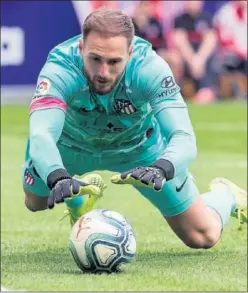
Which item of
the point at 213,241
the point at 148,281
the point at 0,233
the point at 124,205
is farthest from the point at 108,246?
the point at 124,205

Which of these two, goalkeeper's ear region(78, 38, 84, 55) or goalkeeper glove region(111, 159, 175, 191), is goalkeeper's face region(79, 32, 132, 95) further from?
goalkeeper glove region(111, 159, 175, 191)

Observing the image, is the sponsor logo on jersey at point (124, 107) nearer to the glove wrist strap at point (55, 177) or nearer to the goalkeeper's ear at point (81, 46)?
the goalkeeper's ear at point (81, 46)

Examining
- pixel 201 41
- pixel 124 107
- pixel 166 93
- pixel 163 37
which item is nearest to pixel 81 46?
pixel 124 107

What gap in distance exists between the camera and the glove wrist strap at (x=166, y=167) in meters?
6.36

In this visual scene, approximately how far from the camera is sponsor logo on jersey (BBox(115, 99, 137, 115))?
7.00 meters

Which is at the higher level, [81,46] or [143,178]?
[81,46]

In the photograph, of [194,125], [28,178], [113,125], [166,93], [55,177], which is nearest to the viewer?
[55,177]

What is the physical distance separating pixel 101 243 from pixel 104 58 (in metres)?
1.06

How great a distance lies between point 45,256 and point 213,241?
117cm

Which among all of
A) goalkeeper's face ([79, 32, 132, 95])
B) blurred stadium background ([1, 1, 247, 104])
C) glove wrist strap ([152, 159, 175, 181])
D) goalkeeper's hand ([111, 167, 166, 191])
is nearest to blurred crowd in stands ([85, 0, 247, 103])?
blurred stadium background ([1, 1, 247, 104])

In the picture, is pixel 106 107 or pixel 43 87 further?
pixel 106 107

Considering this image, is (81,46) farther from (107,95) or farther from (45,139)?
(45,139)

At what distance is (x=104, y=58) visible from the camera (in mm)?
6570

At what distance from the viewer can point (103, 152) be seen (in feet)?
24.8
